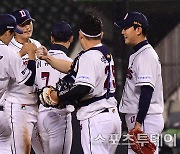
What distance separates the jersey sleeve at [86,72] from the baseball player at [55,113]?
678mm

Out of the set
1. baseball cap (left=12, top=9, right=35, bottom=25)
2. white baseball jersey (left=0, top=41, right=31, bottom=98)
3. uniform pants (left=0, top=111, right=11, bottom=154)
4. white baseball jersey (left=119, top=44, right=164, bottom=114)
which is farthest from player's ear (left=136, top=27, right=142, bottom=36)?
uniform pants (left=0, top=111, right=11, bottom=154)

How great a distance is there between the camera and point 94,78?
514 cm

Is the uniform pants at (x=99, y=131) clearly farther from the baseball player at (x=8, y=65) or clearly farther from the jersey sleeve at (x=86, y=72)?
the baseball player at (x=8, y=65)

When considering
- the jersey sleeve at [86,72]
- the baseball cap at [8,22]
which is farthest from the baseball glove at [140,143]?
the baseball cap at [8,22]

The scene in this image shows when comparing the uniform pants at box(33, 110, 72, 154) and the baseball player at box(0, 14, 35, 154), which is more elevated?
the baseball player at box(0, 14, 35, 154)

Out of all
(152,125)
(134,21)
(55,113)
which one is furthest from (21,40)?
(152,125)

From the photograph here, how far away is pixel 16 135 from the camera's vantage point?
19.1 feet

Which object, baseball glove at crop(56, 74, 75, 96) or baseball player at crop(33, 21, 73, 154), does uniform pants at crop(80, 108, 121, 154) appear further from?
baseball player at crop(33, 21, 73, 154)

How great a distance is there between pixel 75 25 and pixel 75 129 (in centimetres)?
107

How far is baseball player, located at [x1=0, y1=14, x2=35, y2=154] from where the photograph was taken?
5.46 m

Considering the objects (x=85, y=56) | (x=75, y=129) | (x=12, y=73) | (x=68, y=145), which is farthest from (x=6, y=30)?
(x=75, y=129)

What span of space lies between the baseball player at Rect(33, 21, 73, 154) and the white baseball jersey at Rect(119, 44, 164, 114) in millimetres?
569

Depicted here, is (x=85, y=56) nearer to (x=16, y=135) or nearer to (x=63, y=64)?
(x=63, y=64)

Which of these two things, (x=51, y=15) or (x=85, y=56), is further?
(x=51, y=15)
